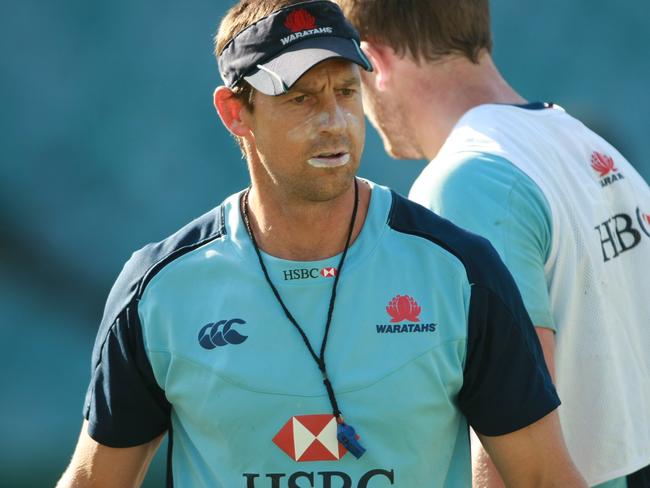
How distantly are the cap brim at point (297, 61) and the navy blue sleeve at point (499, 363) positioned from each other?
48cm

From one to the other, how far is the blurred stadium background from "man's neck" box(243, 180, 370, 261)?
301 cm

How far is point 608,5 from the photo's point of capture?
220 inches

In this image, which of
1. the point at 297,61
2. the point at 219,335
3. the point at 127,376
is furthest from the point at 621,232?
the point at 127,376

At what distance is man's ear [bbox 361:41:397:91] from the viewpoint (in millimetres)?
3006

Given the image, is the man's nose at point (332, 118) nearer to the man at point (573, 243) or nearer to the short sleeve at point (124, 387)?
the man at point (573, 243)

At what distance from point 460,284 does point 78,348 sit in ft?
11.4

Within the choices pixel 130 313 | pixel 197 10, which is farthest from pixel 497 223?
pixel 197 10

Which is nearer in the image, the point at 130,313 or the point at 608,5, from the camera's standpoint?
the point at 130,313

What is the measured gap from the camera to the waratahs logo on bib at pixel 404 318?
2.23 metres

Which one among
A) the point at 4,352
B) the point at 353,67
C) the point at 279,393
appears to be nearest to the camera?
the point at 279,393

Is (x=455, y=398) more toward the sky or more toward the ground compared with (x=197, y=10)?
more toward the ground

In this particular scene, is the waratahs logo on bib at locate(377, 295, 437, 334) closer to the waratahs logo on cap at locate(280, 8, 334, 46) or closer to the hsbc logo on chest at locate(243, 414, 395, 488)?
the hsbc logo on chest at locate(243, 414, 395, 488)

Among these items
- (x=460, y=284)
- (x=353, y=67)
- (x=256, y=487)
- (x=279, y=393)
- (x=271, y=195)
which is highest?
(x=353, y=67)

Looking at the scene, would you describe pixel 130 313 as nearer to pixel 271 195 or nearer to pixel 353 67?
pixel 271 195
